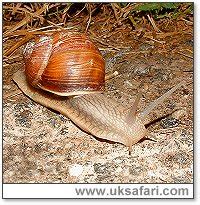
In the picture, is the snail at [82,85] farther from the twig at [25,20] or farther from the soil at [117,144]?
the twig at [25,20]

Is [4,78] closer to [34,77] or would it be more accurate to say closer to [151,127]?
[34,77]

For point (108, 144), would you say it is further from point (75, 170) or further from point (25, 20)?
point (25, 20)

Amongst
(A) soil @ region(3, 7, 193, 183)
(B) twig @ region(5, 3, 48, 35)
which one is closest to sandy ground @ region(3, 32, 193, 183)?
(A) soil @ region(3, 7, 193, 183)

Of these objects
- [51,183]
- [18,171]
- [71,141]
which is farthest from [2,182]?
[71,141]

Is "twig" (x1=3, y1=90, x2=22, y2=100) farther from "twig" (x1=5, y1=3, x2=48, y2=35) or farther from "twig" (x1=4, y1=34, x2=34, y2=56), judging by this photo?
"twig" (x1=5, y1=3, x2=48, y2=35)

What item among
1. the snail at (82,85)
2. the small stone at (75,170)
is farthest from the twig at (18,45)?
the small stone at (75,170)

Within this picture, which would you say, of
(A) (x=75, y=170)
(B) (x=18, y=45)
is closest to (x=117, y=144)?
(A) (x=75, y=170)

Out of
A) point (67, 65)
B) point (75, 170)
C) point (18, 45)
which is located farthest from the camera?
point (18, 45)
